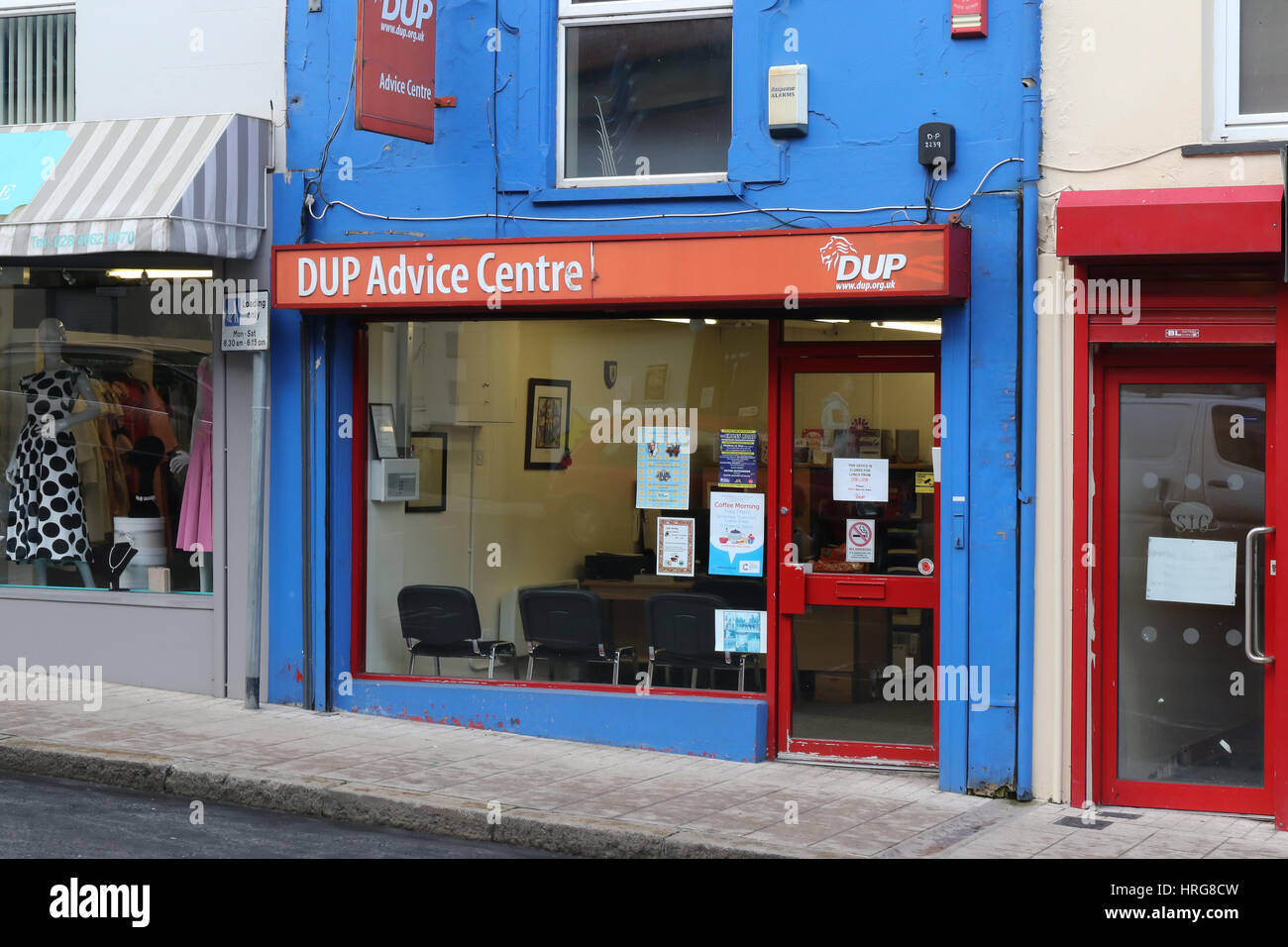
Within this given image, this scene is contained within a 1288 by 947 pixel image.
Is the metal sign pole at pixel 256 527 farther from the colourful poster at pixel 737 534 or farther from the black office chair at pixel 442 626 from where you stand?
the colourful poster at pixel 737 534

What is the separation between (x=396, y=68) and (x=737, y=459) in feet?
10.3

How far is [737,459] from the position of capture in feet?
29.5

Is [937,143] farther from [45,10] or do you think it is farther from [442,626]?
[45,10]

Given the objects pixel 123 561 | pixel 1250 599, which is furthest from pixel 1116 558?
pixel 123 561

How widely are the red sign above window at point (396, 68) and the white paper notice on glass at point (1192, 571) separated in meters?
4.97

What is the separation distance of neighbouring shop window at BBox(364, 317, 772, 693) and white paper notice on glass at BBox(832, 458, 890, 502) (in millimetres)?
501

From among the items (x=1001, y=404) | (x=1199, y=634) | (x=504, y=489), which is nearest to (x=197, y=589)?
(x=504, y=489)

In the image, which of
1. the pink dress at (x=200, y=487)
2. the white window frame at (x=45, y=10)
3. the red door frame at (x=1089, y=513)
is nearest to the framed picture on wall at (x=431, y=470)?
the pink dress at (x=200, y=487)

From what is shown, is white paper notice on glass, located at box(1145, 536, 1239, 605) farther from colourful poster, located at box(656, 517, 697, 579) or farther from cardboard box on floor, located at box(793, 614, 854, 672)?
colourful poster, located at box(656, 517, 697, 579)

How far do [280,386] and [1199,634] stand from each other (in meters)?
5.91

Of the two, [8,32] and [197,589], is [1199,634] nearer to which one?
[197,589]

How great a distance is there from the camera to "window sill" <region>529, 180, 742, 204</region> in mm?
8719

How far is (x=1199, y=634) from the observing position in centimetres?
781

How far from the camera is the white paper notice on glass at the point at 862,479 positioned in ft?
28.2
